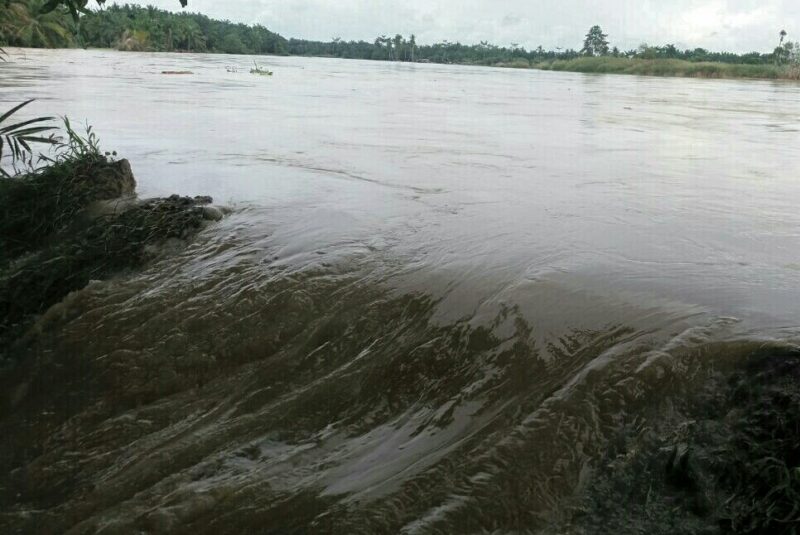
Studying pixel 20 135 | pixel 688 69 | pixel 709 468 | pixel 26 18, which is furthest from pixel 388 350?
pixel 688 69

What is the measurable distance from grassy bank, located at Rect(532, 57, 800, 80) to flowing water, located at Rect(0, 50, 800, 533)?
1680 inches

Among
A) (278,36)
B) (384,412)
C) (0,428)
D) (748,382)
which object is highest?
(278,36)

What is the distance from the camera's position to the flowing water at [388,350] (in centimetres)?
239

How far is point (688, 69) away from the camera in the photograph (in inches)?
1795

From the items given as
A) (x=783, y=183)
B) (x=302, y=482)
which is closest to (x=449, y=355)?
(x=302, y=482)

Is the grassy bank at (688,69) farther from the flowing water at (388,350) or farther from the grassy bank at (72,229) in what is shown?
the grassy bank at (72,229)

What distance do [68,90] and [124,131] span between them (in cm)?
795

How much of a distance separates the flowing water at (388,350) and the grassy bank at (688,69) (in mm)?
42669

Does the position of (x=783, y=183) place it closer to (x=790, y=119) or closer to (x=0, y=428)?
(x=0, y=428)

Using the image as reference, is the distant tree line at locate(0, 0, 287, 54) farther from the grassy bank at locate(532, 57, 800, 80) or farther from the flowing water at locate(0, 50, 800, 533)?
the flowing water at locate(0, 50, 800, 533)

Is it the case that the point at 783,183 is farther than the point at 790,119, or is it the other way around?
the point at 790,119

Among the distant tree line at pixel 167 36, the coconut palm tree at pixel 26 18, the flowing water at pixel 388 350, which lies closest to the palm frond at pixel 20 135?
the coconut palm tree at pixel 26 18

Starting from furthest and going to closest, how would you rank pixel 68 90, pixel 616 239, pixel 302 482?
pixel 68 90, pixel 616 239, pixel 302 482

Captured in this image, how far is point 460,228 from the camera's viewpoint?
4.89 meters
